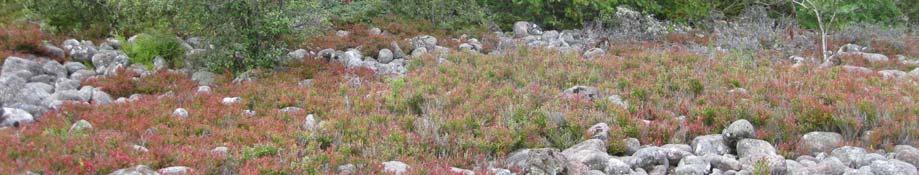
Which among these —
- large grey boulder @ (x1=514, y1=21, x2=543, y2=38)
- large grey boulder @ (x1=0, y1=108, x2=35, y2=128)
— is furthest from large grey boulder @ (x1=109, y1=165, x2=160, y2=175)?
large grey boulder @ (x1=514, y1=21, x2=543, y2=38)

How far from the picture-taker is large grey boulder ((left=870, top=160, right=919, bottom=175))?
6523mm

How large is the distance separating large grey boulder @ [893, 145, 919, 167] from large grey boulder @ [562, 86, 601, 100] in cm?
306

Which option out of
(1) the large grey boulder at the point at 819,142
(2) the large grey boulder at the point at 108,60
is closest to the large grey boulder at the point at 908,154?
(1) the large grey boulder at the point at 819,142

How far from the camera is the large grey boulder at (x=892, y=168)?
6523 mm

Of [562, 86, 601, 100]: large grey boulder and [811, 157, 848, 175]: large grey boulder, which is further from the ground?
[811, 157, 848, 175]: large grey boulder

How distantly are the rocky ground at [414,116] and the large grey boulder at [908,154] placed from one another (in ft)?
0.04

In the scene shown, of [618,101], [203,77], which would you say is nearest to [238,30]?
[203,77]

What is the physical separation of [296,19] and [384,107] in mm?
2712

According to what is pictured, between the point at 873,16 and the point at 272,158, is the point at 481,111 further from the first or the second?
the point at 873,16

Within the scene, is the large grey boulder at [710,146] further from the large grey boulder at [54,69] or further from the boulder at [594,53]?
the large grey boulder at [54,69]

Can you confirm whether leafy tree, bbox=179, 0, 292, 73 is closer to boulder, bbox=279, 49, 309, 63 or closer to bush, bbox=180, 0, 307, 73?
bush, bbox=180, 0, 307, 73

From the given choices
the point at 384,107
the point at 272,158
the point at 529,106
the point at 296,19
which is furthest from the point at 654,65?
the point at 272,158

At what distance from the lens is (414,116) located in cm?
839

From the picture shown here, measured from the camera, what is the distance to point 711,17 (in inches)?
601
